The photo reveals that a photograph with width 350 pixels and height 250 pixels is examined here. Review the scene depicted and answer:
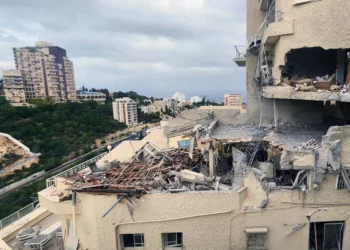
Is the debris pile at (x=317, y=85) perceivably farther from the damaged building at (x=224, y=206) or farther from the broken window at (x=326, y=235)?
the broken window at (x=326, y=235)

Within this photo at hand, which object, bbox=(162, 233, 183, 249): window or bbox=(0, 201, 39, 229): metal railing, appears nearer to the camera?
bbox=(162, 233, 183, 249): window

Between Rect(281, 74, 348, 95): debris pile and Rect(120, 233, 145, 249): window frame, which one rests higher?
Rect(281, 74, 348, 95): debris pile

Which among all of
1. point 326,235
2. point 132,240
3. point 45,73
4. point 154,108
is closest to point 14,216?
point 132,240

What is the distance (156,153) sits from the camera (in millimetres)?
12109

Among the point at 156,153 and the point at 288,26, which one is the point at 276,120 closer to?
the point at 288,26

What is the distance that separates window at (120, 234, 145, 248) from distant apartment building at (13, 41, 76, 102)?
111 metres

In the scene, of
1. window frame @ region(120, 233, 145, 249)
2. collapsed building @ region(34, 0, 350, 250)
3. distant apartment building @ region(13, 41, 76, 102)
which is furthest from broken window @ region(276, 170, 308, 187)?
distant apartment building @ region(13, 41, 76, 102)

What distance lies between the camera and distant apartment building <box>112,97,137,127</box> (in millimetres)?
98500

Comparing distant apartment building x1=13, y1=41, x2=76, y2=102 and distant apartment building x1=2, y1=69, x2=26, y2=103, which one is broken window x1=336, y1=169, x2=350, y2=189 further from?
distant apartment building x1=13, y1=41, x2=76, y2=102

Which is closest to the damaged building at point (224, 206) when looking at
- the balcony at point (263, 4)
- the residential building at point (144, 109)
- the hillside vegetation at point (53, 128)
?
the balcony at point (263, 4)

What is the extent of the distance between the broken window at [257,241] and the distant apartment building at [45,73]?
114 m

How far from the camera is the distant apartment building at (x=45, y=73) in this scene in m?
111

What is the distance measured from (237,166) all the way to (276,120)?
525 cm

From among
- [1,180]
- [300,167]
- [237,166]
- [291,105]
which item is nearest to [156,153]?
[237,166]
